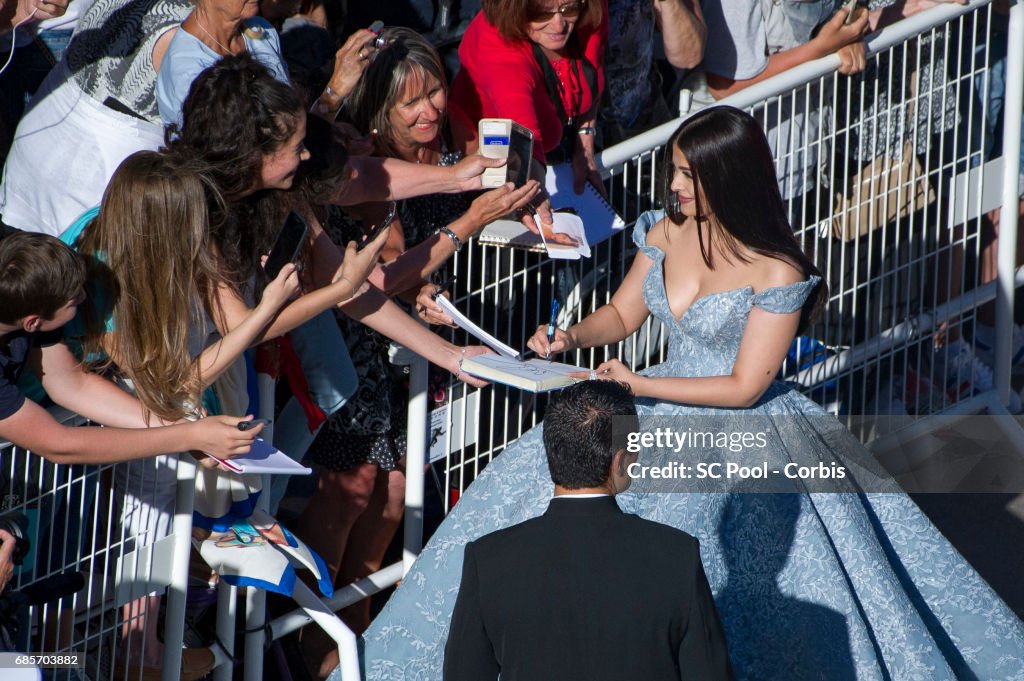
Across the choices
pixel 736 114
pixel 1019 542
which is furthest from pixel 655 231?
pixel 1019 542

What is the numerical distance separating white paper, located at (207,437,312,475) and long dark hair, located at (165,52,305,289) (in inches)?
18.7

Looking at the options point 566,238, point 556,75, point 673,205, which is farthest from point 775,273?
point 556,75

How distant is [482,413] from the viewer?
507cm

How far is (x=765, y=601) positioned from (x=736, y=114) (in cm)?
139

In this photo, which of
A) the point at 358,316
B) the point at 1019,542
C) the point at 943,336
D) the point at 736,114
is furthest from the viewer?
the point at 943,336

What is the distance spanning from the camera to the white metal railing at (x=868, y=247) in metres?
5.06

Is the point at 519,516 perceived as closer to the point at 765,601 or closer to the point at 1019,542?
the point at 765,601

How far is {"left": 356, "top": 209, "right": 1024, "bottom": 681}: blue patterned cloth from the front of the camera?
3.96m

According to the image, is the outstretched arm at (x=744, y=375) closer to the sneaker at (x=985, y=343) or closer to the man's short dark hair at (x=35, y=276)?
the man's short dark hair at (x=35, y=276)

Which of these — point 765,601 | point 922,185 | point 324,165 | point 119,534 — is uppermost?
point 324,165

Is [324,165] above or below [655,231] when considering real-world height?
above

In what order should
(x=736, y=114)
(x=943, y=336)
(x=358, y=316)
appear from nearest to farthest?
(x=736, y=114)
(x=358, y=316)
(x=943, y=336)

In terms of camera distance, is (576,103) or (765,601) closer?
(765,601)

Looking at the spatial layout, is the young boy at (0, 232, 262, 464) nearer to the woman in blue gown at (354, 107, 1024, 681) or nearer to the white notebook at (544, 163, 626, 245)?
the woman in blue gown at (354, 107, 1024, 681)
